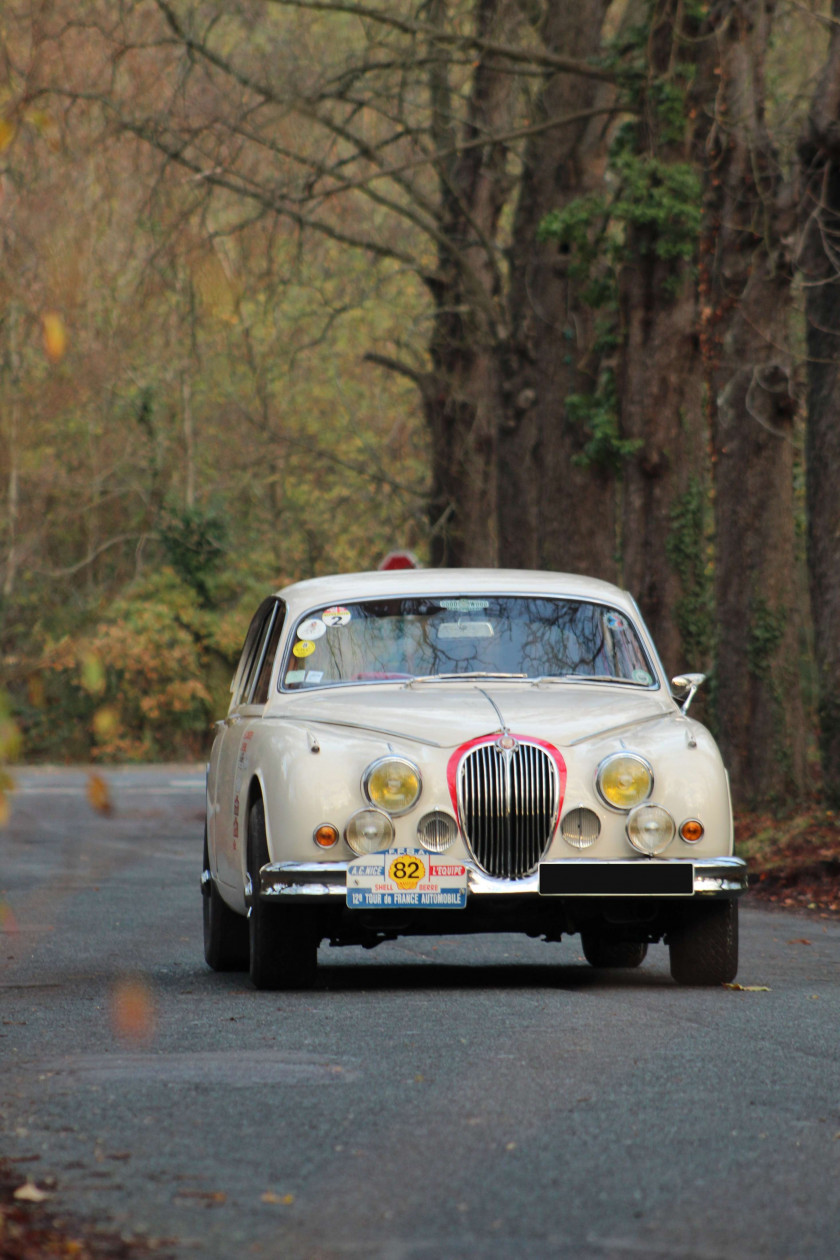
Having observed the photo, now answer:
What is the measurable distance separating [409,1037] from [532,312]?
65.7ft

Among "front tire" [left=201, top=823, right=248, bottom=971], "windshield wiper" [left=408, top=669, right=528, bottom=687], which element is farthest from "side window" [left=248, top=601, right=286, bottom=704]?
"front tire" [left=201, top=823, right=248, bottom=971]

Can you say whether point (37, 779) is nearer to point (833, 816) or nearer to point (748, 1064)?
point (833, 816)

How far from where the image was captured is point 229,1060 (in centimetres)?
716

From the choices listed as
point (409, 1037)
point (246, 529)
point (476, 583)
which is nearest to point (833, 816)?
point (476, 583)

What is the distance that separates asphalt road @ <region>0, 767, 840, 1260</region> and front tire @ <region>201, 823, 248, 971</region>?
0.70 feet

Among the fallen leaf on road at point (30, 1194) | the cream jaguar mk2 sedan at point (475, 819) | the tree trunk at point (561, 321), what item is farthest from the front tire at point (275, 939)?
the tree trunk at point (561, 321)

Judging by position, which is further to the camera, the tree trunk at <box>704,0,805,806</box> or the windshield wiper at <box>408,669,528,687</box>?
the tree trunk at <box>704,0,805,806</box>

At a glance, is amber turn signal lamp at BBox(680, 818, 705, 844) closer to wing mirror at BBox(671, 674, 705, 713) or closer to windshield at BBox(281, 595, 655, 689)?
wing mirror at BBox(671, 674, 705, 713)

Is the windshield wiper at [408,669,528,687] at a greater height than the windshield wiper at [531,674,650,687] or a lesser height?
greater

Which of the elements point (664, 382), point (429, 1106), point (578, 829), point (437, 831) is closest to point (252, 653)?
point (437, 831)

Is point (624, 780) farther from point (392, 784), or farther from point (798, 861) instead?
point (798, 861)

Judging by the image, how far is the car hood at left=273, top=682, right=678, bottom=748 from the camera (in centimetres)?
905

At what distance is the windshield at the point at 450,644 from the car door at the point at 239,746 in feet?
1.00

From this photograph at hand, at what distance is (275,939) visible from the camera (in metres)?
9.12
